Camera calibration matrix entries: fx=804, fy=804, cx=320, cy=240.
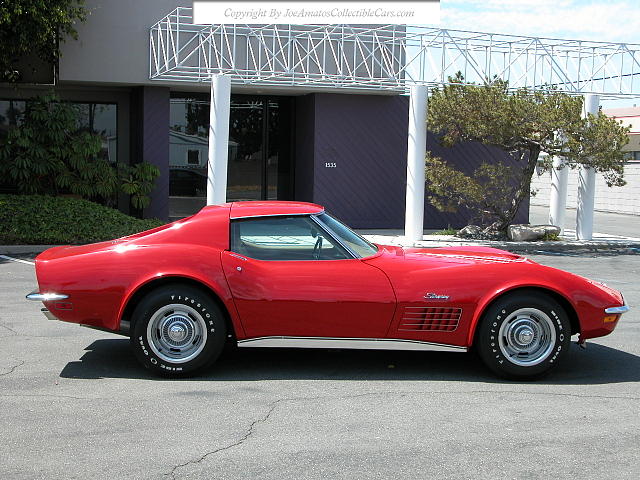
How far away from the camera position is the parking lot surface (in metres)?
4.45

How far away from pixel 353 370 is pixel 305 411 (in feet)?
3.89

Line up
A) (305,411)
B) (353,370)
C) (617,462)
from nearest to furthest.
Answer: (617,462) → (305,411) → (353,370)

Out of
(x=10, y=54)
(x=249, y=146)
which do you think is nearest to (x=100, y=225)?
(x=10, y=54)

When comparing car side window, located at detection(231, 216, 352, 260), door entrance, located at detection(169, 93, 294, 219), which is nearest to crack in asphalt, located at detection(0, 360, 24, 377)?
car side window, located at detection(231, 216, 352, 260)

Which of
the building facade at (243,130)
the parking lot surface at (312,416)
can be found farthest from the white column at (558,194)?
the parking lot surface at (312,416)

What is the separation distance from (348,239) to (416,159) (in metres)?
11.1

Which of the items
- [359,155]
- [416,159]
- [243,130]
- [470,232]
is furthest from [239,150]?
[470,232]

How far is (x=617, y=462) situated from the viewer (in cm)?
454

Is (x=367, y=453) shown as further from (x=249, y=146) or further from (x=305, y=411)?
(x=249, y=146)

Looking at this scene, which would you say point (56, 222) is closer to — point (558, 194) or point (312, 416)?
point (312, 416)

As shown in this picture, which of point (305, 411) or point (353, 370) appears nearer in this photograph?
point (305, 411)

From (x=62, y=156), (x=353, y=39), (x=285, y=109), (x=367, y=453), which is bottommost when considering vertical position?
(x=367, y=453)

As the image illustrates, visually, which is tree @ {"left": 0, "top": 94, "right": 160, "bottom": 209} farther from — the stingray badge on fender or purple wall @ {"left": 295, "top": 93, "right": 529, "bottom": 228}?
the stingray badge on fender

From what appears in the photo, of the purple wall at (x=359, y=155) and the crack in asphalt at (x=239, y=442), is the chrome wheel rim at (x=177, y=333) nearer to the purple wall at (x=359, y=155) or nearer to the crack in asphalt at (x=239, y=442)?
the crack in asphalt at (x=239, y=442)
